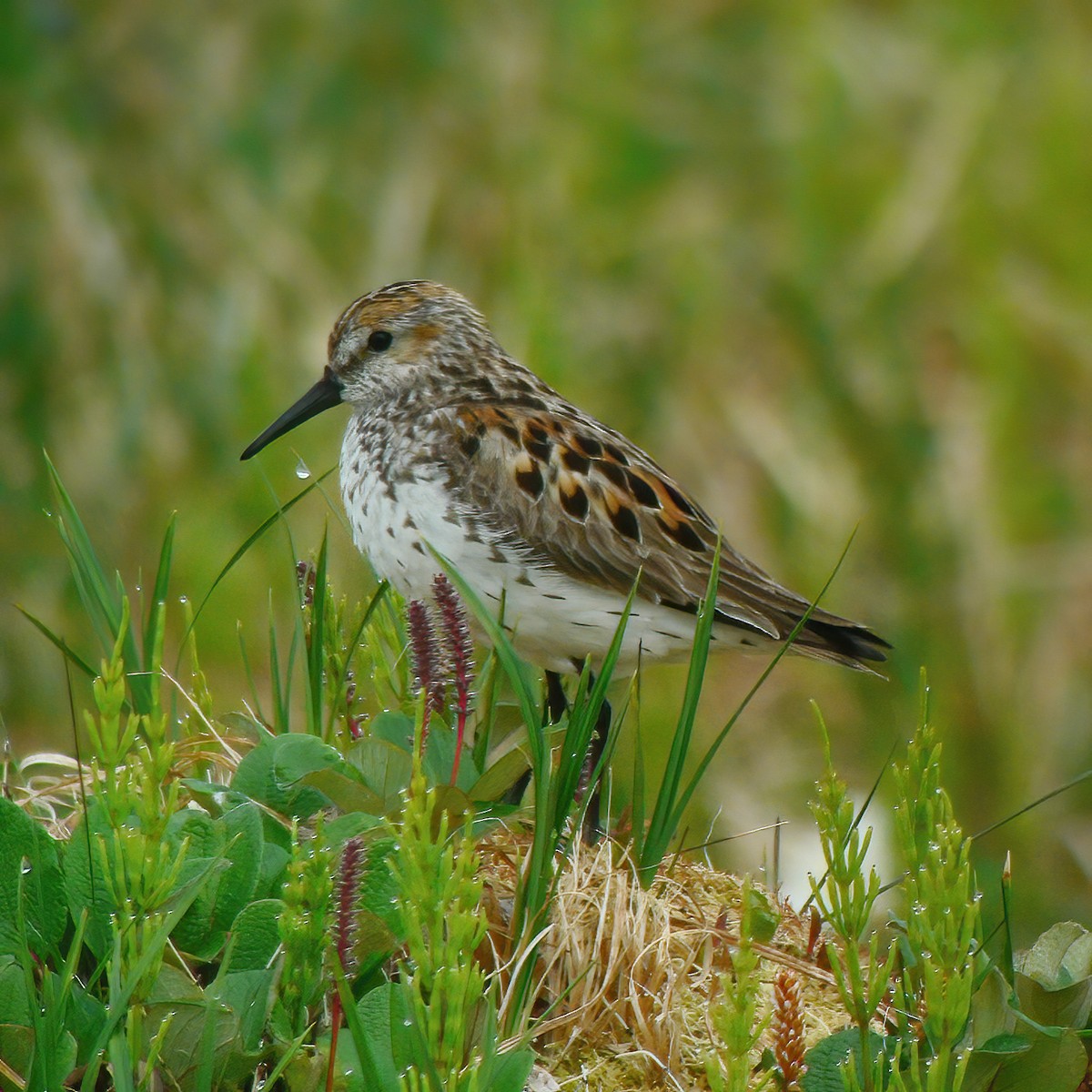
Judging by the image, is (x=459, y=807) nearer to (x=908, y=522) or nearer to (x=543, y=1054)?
(x=543, y=1054)

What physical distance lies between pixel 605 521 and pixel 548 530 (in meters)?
0.17

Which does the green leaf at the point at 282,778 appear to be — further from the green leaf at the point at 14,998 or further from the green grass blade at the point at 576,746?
the green leaf at the point at 14,998

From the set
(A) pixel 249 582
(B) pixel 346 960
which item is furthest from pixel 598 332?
(B) pixel 346 960

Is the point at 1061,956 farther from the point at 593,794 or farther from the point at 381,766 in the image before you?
the point at 381,766

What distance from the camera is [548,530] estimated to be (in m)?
4.39

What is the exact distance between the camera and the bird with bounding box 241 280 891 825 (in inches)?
170

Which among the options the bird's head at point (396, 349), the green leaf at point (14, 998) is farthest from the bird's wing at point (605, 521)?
the green leaf at point (14, 998)

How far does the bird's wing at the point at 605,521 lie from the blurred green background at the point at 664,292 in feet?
9.23

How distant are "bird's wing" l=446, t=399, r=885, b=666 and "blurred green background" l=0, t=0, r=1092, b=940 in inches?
111

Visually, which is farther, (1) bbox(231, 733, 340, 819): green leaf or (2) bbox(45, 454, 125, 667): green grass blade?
(2) bbox(45, 454, 125, 667): green grass blade

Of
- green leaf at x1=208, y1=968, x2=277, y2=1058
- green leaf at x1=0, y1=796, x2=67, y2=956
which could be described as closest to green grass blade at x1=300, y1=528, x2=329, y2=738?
green leaf at x1=0, y1=796, x2=67, y2=956

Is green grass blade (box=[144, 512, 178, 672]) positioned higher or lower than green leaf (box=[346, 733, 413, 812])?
higher

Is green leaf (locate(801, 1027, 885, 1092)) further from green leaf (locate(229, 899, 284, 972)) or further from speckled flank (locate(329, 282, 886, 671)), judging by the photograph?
speckled flank (locate(329, 282, 886, 671))

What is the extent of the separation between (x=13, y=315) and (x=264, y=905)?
5.88 m
